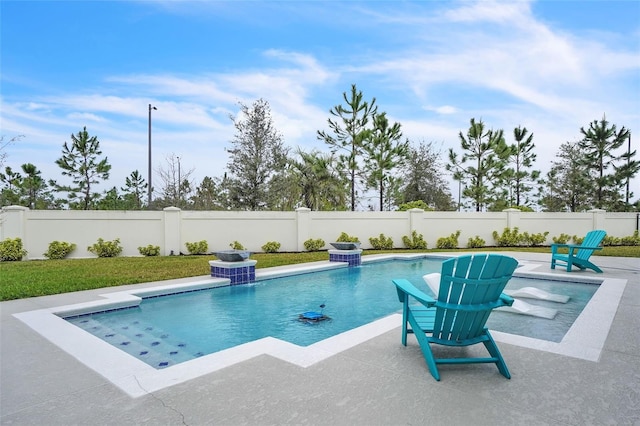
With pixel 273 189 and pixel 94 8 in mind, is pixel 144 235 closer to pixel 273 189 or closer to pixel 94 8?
pixel 273 189

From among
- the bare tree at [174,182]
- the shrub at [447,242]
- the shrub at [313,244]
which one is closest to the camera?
the shrub at [313,244]

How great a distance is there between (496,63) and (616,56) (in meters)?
2.73

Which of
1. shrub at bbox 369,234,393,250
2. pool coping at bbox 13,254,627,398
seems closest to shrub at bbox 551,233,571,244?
shrub at bbox 369,234,393,250

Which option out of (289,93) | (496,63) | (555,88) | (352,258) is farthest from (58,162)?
(555,88)

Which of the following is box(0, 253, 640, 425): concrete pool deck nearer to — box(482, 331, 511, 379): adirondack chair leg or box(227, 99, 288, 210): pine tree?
box(482, 331, 511, 379): adirondack chair leg

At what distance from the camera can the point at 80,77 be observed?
1104 centimetres

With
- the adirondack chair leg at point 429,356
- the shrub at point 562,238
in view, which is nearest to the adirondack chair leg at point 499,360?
the adirondack chair leg at point 429,356

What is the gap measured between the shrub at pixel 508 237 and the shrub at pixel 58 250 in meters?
16.6

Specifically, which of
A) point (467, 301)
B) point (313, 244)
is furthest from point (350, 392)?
point (313, 244)

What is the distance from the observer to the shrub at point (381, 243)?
50.5ft

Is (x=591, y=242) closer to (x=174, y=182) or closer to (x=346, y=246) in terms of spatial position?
(x=346, y=246)

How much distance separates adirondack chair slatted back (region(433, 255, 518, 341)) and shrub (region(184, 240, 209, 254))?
11.4 m

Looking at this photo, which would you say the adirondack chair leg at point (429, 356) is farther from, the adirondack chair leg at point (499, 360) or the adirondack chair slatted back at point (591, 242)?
the adirondack chair slatted back at point (591, 242)

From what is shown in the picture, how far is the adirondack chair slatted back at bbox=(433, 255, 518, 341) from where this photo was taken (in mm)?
2717
